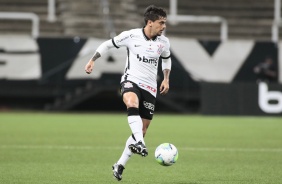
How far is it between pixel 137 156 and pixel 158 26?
380 cm

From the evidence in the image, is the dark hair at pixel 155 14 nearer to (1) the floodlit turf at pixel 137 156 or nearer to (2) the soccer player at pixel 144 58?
(2) the soccer player at pixel 144 58

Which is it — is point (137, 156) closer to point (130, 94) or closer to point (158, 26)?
point (130, 94)

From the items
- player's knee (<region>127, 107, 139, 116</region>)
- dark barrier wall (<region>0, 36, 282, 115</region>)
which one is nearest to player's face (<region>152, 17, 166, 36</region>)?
player's knee (<region>127, 107, 139, 116</region>)

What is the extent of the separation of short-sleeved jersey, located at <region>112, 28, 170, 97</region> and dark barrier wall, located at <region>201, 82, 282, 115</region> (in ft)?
45.8

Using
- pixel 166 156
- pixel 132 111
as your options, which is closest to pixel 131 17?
pixel 132 111

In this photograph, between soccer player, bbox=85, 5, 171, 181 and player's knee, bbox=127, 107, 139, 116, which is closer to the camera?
player's knee, bbox=127, 107, 139, 116

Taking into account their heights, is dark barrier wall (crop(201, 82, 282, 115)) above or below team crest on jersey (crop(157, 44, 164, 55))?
below

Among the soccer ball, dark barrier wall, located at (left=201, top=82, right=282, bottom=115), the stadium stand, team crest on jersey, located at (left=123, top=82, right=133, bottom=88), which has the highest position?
team crest on jersey, located at (left=123, top=82, right=133, bottom=88)

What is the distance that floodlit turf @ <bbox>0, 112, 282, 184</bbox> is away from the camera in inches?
370

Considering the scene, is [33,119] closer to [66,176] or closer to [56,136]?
[56,136]

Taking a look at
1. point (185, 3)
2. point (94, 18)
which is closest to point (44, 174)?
point (94, 18)

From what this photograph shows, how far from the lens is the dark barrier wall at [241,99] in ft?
75.0

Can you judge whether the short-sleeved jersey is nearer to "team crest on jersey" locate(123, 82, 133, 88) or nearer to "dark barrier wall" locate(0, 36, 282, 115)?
"team crest on jersey" locate(123, 82, 133, 88)

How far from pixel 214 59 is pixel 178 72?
1289 millimetres
